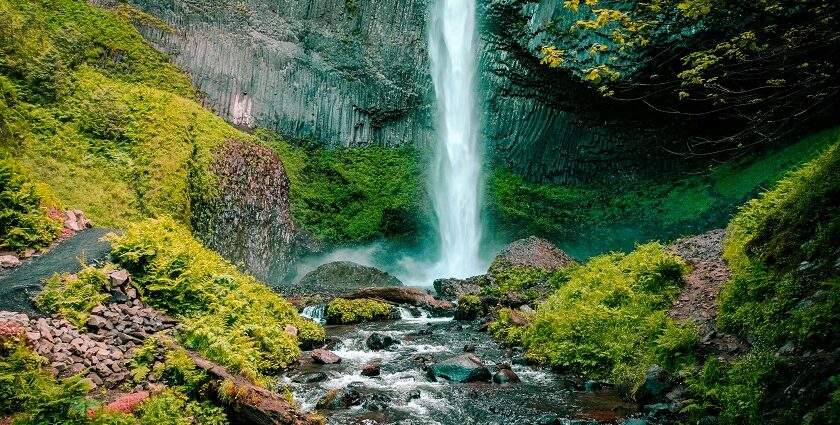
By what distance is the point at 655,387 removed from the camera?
22.6ft

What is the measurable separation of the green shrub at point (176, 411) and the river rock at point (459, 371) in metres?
3.63

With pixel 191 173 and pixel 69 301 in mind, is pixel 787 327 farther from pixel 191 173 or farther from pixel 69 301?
pixel 191 173

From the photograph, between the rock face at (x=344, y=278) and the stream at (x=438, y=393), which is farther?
the rock face at (x=344, y=278)

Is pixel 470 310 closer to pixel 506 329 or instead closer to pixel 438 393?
pixel 506 329

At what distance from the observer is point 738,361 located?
607 centimetres

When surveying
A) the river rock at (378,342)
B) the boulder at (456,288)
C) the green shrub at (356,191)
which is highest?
the green shrub at (356,191)

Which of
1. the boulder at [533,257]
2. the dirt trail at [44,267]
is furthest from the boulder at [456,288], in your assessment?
the dirt trail at [44,267]

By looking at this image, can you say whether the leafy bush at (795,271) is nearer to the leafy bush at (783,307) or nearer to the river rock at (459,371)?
the leafy bush at (783,307)

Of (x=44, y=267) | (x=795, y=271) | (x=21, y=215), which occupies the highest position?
(x=795, y=271)

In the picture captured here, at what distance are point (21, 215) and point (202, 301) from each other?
11.9ft

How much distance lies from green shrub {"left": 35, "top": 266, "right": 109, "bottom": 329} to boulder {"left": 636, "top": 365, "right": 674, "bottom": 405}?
24.4ft

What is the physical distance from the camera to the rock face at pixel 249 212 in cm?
1912

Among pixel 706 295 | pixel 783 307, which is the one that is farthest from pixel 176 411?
pixel 706 295

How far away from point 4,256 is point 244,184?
1352 cm
